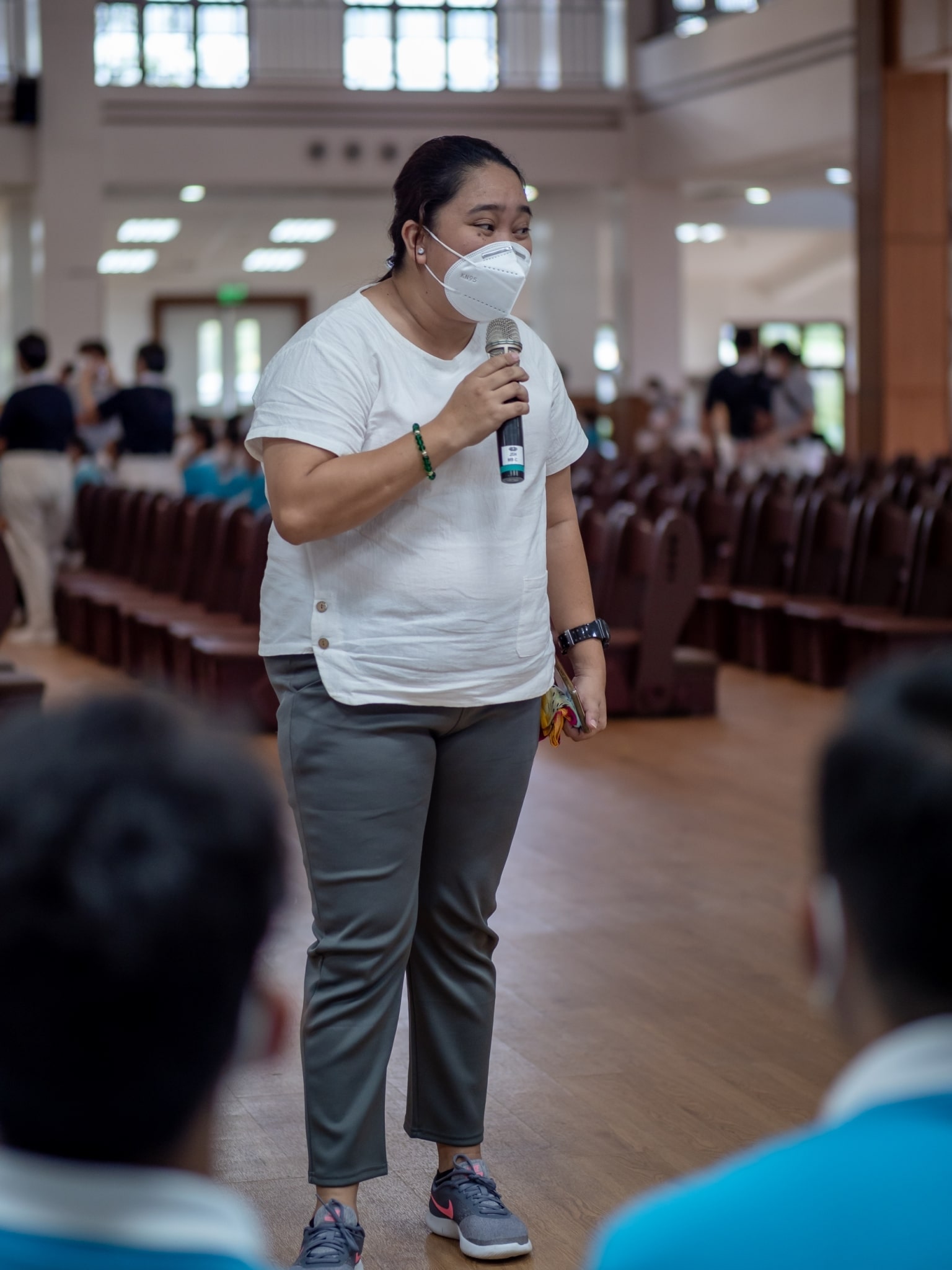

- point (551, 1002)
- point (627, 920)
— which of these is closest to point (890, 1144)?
point (551, 1002)

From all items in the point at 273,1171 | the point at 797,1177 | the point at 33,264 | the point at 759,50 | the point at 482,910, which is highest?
the point at 759,50

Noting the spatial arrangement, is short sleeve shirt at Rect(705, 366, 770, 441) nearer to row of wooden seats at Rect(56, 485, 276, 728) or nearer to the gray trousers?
row of wooden seats at Rect(56, 485, 276, 728)

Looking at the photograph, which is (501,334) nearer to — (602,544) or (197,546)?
(602,544)

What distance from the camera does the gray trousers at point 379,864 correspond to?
2.04 meters

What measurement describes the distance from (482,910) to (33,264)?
1645 cm

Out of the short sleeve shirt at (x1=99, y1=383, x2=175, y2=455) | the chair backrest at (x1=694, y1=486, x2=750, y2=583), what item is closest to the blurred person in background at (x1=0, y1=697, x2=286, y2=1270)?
the chair backrest at (x1=694, y1=486, x2=750, y2=583)

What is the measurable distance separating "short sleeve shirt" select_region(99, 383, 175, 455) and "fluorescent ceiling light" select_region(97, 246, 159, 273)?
10037 millimetres

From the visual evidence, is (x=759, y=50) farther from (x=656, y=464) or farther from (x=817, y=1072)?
(x=817, y=1072)

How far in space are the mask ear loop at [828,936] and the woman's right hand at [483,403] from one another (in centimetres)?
116

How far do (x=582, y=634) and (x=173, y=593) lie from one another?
21.0 ft

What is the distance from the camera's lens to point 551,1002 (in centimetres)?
328

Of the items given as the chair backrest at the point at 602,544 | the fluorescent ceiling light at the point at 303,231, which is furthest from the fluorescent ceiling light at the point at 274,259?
the chair backrest at the point at 602,544

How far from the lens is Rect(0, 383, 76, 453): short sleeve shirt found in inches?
340

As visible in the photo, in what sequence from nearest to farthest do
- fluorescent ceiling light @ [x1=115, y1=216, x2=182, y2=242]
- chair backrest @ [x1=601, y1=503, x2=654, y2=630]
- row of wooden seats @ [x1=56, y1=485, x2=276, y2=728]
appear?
row of wooden seats @ [x1=56, y1=485, x2=276, y2=728], chair backrest @ [x1=601, y1=503, x2=654, y2=630], fluorescent ceiling light @ [x1=115, y1=216, x2=182, y2=242]
